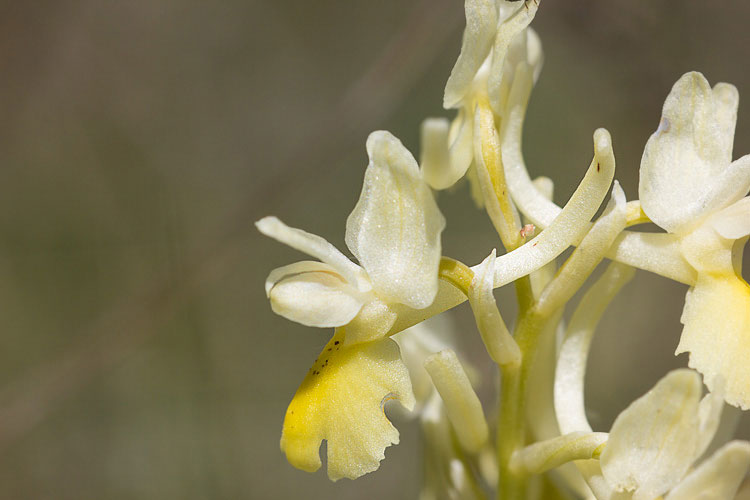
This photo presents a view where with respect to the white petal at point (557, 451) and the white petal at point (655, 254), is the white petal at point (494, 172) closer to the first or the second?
the white petal at point (655, 254)

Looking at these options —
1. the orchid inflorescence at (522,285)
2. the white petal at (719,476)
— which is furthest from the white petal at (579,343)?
the white petal at (719,476)

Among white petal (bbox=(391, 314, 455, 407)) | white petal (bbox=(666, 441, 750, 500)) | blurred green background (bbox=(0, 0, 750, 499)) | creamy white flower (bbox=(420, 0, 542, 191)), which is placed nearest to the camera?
white petal (bbox=(666, 441, 750, 500))

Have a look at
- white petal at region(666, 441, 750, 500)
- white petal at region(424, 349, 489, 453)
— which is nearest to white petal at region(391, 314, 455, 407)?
white petal at region(424, 349, 489, 453)

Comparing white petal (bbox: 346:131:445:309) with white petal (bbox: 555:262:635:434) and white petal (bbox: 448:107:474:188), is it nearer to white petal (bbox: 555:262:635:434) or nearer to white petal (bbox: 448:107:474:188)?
white petal (bbox: 448:107:474:188)

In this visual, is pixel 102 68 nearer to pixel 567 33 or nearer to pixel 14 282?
pixel 14 282

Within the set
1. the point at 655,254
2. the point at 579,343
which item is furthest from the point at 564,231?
the point at 579,343

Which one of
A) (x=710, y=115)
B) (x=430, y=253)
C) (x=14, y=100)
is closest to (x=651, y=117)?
(x=710, y=115)

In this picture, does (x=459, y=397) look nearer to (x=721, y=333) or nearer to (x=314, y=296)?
(x=314, y=296)
